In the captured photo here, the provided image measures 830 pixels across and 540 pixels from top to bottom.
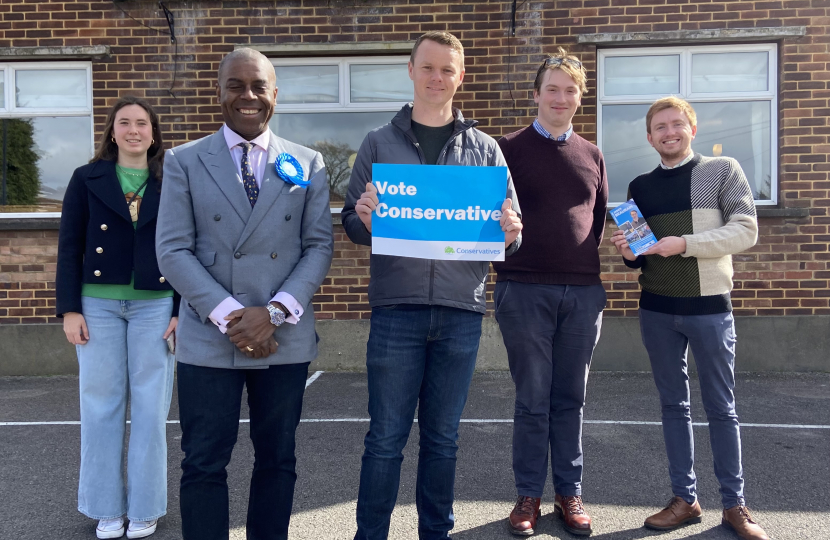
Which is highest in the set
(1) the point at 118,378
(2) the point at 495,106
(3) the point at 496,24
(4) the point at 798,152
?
(3) the point at 496,24

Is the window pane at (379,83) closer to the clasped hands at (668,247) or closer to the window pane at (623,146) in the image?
the window pane at (623,146)

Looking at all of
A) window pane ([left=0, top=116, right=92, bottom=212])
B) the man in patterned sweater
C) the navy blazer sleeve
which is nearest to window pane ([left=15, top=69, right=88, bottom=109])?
window pane ([left=0, top=116, right=92, bottom=212])

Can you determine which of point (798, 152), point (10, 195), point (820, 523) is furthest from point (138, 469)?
point (798, 152)

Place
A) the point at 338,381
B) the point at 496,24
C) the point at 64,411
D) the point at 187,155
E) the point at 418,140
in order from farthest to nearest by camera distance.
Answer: the point at 496,24
the point at 338,381
the point at 64,411
the point at 418,140
the point at 187,155

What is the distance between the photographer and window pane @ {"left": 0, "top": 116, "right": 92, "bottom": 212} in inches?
296

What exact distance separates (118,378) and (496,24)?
17.9 feet

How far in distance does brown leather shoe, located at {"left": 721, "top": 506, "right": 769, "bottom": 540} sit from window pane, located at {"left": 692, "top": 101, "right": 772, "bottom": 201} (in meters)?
4.95

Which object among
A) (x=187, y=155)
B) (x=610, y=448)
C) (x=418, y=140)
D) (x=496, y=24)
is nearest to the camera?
→ (x=187, y=155)

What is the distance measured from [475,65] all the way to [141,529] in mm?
5568

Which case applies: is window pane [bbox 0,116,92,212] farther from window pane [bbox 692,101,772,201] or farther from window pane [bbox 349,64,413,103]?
window pane [bbox 692,101,772,201]

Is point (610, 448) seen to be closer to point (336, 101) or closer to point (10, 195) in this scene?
point (336, 101)

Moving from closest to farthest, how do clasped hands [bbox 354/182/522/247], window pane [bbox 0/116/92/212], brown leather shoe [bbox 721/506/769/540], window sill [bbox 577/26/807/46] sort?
clasped hands [bbox 354/182/522/247], brown leather shoe [bbox 721/506/769/540], window sill [bbox 577/26/807/46], window pane [bbox 0/116/92/212]

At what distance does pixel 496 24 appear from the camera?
280 inches

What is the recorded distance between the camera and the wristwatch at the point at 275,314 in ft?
7.90
